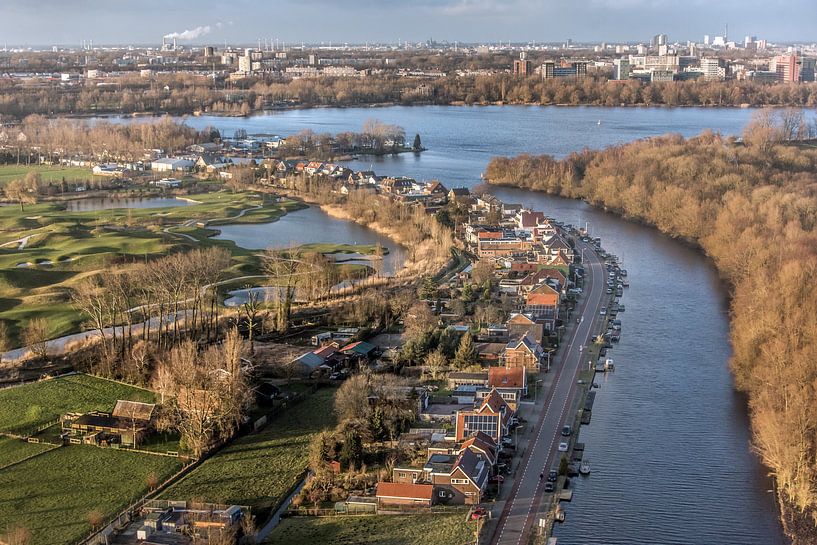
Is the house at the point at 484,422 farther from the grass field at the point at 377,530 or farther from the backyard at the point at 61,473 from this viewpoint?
the backyard at the point at 61,473

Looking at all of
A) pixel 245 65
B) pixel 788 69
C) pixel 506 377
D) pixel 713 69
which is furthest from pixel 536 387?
pixel 245 65

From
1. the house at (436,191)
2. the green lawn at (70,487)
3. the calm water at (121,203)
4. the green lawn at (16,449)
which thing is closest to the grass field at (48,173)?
the calm water at (121,203)

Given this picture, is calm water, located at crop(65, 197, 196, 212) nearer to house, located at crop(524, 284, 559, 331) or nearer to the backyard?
house, located at crop(524, 284, 559, 331)

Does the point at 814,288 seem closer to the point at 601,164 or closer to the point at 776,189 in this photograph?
the point at 776,189

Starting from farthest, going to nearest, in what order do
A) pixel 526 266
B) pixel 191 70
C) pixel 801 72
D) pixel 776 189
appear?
1. pixel 191 70
2. pixel 801 72
3. pixel 776 189
4. pixel 526 266

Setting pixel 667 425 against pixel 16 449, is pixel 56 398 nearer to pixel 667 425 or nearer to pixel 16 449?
pixel 16 449

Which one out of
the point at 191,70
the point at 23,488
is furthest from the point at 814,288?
the point at 191,70

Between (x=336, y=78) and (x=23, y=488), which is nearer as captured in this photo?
(x=23, y=488)
